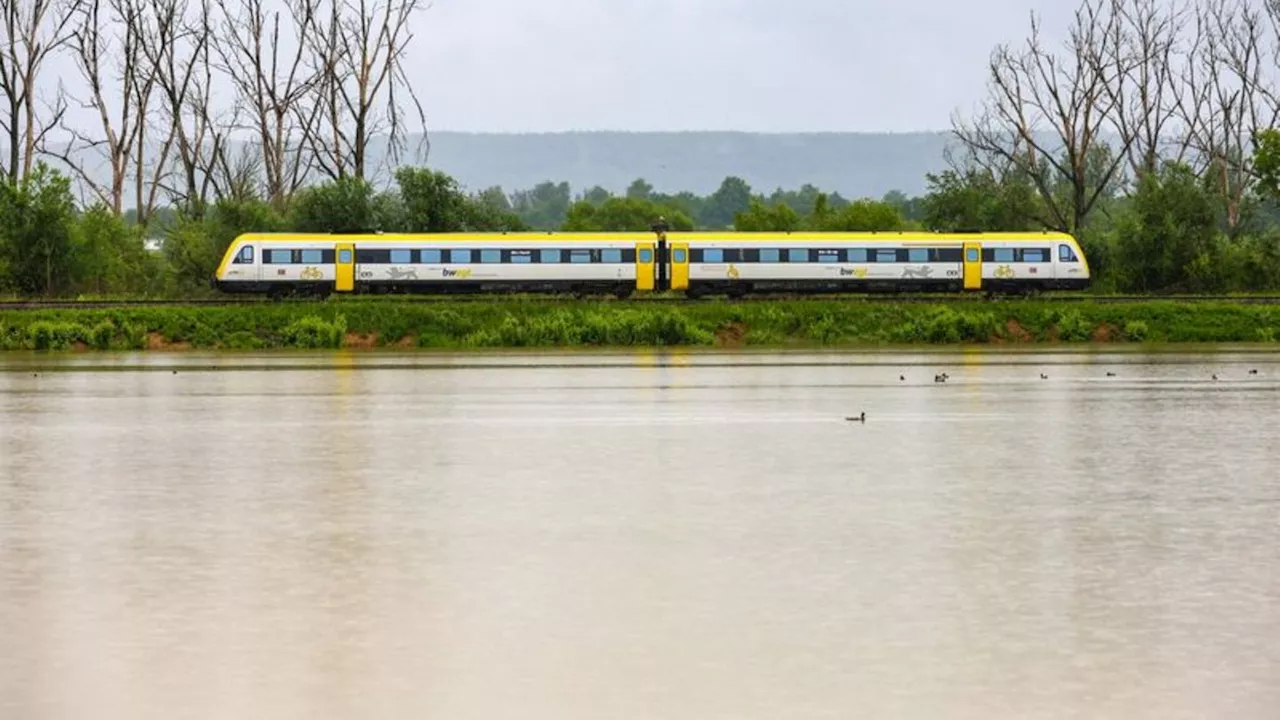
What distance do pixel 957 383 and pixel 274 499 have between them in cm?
2209

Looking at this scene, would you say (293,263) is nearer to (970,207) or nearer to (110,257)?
(110,257)

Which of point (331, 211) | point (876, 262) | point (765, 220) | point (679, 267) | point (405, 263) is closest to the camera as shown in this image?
point (405, 263)

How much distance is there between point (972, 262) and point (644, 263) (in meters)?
11.5

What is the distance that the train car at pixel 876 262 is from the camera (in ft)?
228

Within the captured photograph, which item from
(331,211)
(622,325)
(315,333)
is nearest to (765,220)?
(331,211)

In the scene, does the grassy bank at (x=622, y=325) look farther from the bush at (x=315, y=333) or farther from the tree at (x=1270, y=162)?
the tree at (x=1270, y=162)

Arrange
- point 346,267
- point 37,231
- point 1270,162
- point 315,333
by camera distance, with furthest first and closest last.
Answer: point 1270,162 < point 37,231 < point 346,267 < point 315,333

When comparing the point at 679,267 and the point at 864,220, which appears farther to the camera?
the point at 864,220

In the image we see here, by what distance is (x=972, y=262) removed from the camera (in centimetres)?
7019

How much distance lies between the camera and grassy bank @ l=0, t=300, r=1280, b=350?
200 feet

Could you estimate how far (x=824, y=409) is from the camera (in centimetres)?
3106

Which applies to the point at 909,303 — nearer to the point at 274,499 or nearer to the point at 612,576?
the point at 274,499

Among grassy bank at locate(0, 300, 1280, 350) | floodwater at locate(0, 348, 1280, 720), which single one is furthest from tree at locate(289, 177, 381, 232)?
floodwater at locate(0, 348, 1280, 720)

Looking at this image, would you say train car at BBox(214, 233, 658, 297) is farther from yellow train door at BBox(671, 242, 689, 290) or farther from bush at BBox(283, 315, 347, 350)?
bush at BBox(283, 315, 347, 350)
